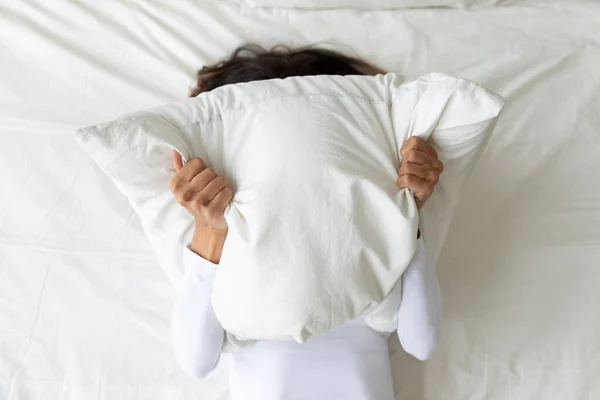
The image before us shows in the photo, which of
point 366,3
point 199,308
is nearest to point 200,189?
point 199,308

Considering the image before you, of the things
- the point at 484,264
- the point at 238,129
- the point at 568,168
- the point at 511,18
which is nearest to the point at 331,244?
the point at 238,129

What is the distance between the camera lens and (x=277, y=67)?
79 cm

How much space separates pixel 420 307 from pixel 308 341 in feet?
0.48

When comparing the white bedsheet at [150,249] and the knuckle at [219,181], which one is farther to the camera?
the white bedsheet at [150,249]

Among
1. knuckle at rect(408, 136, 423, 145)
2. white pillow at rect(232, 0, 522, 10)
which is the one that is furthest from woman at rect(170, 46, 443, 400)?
white pillow at rect(232, 0, 522, 10)

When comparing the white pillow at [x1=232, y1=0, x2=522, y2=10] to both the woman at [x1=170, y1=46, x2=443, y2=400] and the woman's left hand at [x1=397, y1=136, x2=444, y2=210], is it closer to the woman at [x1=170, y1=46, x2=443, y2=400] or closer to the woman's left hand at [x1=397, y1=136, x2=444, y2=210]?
the woman at [x1=170, y1=46, x2=443, y2=400]

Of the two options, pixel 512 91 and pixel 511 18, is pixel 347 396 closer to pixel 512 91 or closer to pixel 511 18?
pixel 512 91

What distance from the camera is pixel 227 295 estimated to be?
0.61 metres

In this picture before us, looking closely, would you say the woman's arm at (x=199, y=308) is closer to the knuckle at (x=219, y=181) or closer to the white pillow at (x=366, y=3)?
the knuckle at (x=219, y=181)

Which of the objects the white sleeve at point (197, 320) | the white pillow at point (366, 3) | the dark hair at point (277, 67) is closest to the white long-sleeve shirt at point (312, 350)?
the white sleeve at point (197, 320)

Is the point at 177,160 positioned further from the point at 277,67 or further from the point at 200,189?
the point at 277,67

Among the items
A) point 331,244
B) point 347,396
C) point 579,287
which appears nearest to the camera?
point 331,244

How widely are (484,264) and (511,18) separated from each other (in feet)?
1.51

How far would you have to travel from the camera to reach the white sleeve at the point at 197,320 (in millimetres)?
671
